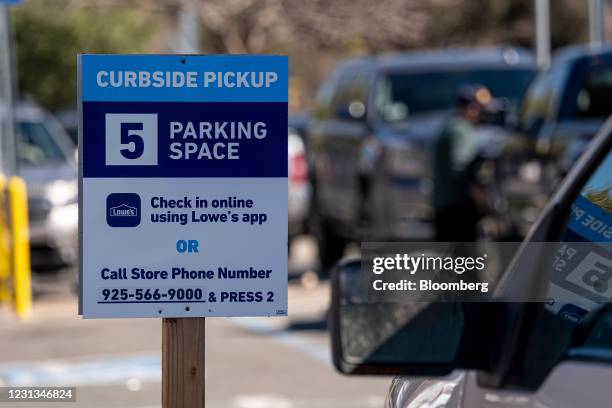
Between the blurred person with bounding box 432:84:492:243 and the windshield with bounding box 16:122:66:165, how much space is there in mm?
4569

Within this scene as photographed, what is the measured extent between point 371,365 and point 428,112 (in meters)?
10.6

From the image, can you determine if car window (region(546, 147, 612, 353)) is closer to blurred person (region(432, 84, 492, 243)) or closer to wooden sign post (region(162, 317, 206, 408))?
wooden sign post (region(162, 317, 206, 408))

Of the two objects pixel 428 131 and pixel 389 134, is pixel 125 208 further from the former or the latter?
pixel 389 134

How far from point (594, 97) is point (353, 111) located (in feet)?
11.5

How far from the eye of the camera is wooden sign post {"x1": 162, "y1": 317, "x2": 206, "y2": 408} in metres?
3.41

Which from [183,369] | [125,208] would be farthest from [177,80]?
[183,369]

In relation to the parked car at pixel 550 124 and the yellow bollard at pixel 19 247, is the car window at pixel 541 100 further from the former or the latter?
the yellow bollard at pixel 19 247

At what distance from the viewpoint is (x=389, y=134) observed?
1274cm

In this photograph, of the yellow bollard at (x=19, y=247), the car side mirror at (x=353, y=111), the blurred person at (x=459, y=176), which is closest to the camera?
the blurred person at (x=459, y=176)

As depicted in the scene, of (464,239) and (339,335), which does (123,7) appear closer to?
(464,239)

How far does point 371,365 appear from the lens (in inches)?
103

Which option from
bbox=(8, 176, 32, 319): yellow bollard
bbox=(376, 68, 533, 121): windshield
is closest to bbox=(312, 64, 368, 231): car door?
bbox=(376, 68, 533, 121): windshield

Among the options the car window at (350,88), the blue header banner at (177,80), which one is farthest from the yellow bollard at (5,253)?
the blue header banner at (177,80)

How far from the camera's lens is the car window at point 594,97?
407 inches
